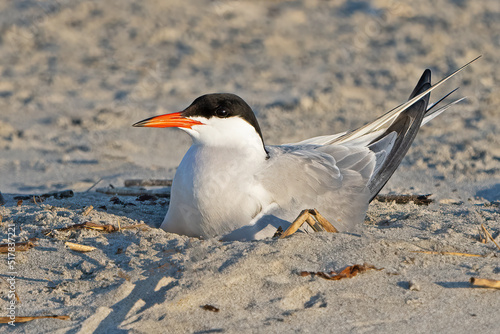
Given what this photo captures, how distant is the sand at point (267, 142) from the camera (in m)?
2.59

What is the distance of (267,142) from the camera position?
6371 mm

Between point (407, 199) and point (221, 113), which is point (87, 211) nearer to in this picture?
point (221, 113)

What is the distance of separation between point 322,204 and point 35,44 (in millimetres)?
6209

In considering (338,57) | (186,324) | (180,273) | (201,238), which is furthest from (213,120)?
(338,57)

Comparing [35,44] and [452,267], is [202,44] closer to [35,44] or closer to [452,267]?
[35,44]

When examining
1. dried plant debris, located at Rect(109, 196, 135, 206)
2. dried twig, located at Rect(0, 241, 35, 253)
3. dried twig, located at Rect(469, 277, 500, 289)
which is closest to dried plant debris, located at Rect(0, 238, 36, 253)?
dried twig, located at Rect(0, 241, 35, 253)

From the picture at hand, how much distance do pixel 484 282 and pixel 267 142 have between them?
12.7 ft

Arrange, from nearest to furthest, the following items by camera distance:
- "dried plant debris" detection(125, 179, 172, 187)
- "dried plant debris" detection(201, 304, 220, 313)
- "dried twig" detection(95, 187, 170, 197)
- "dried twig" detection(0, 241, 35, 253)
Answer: "dried plant debris" detection(201, 304, 220, 313), "dried twig" detection(0, 241, 35, 253), "dried twig" detection(95, 187, 170, 197), "dried plant debris" detection(125, 179, 172, 187)

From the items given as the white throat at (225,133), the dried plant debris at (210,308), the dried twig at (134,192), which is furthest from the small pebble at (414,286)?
the dried twig at (134,192)

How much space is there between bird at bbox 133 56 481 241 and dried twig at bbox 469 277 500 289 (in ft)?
3.35

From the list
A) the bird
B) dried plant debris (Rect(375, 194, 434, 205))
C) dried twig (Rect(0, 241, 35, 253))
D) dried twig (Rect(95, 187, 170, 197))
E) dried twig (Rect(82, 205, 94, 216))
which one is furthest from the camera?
dried twig (Rect(95, 187, 170, 197))

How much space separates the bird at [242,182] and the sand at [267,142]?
184mm

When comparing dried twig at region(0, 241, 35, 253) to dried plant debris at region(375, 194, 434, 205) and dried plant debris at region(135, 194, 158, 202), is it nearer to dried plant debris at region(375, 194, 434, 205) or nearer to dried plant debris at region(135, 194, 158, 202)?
dried plant debris at region(135, 194, 158, 202)

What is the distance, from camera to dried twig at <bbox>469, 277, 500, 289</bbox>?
2633mm
